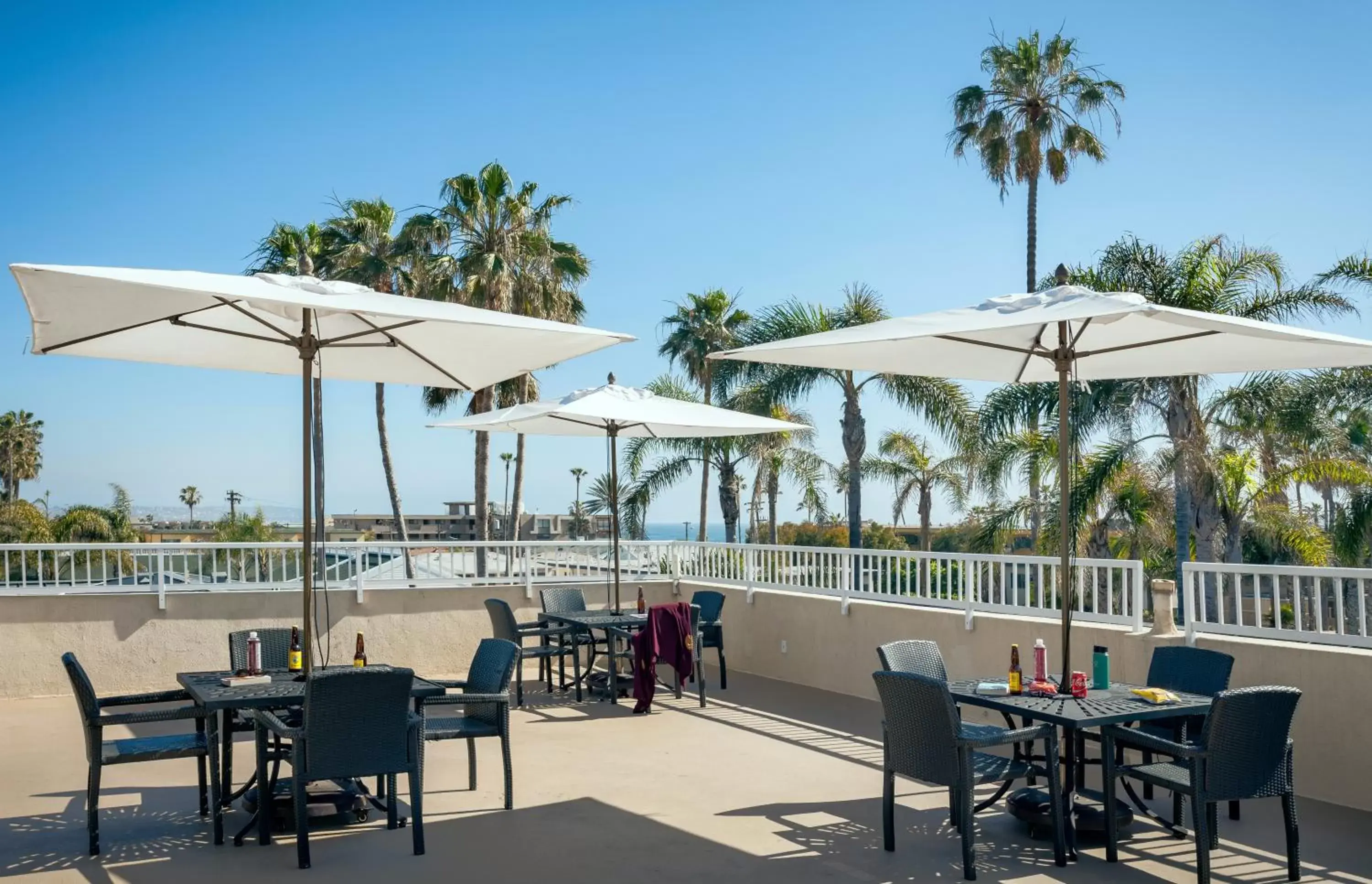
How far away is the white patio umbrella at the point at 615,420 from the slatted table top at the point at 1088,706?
4810 mm

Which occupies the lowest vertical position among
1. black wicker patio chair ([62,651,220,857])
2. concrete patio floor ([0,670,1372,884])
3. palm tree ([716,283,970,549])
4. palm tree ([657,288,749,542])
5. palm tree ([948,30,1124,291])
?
concrete patio floor ([0,670,1372,884])

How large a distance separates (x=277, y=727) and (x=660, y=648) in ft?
15.2

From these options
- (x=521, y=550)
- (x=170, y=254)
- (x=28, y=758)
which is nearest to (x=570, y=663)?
(x=521, y=550)

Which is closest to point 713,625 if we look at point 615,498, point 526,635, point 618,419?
point 615,498

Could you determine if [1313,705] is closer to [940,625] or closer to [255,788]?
[940,625]

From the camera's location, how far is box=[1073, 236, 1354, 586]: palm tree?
12.9 meters

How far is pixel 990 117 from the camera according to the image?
2086 centimetres

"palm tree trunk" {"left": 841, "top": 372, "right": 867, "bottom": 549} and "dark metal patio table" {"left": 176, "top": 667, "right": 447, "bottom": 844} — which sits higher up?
"palm tree trunk" {"left": 841, "top": 372, "right": 867, "bottom": 549}

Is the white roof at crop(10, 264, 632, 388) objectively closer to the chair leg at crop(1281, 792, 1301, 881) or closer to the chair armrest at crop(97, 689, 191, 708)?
the chair armrest at crop(97, 689, 191, 708)

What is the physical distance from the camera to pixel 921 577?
9312 mm

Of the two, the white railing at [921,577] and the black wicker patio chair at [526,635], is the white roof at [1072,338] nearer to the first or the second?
the white railing at [921,577]

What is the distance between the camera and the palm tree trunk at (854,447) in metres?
18.7

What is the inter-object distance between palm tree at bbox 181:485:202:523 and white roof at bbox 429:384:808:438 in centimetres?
7464

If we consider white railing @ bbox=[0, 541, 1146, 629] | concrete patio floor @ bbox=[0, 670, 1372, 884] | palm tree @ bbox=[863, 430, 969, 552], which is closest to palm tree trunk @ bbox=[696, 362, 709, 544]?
palm tree @ bbox=[863, 430, 969, 552]
